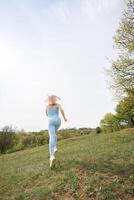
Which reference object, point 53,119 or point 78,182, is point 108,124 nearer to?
point 53,119

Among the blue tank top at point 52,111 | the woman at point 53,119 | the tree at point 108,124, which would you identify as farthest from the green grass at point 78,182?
the tree at point 108,124

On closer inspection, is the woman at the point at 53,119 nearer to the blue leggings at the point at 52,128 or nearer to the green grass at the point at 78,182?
the blue leggings at the point at 52,128

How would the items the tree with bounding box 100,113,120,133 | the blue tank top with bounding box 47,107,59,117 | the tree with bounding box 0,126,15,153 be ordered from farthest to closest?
the tree with bounding box 100,113,120,133, the tree with bounding box 0,126,15,153, the blue tank top with bounding box 47,107,59,117

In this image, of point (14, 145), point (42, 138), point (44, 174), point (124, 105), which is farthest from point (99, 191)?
point (42, 138)

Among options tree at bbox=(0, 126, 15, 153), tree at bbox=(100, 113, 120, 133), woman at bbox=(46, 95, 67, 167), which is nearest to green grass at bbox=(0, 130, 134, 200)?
woman at bbox=(46, 95, 67, 167)

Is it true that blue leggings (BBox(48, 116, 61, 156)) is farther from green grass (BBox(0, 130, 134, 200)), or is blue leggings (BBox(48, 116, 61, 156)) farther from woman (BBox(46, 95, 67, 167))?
green grass (BBox(0, 130, 134, 200))

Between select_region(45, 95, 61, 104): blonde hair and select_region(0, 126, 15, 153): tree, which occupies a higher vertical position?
select_region(0, 126, 15, 153): tree

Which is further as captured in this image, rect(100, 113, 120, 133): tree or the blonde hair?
rect(100, 113, 120, 133): tree

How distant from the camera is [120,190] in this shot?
9.38 m

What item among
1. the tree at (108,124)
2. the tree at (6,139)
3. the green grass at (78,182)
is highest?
the tree at (108,124)

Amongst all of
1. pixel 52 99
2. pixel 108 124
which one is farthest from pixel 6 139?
pixel 52 99

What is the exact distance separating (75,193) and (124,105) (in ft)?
49.7

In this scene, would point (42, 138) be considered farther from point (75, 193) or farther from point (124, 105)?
point (75, 193)

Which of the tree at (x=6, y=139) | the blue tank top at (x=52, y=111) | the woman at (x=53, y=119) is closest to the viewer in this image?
the woman at (x=53, y=119)
